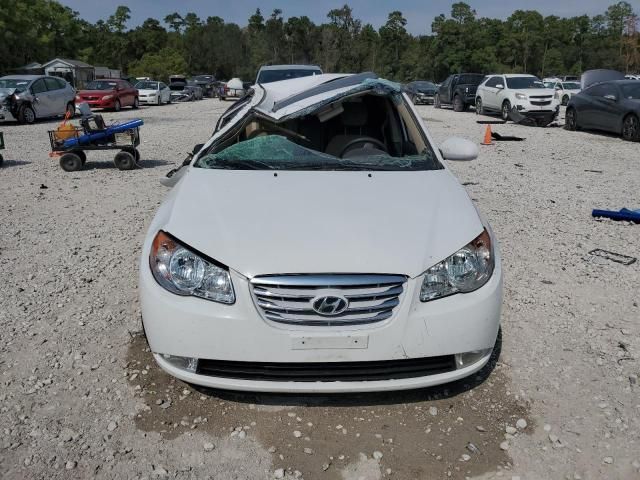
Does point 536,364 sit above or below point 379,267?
below

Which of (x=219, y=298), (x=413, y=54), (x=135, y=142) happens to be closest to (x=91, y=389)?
(x=219, y=298)

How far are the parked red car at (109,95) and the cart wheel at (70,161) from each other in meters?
15.7

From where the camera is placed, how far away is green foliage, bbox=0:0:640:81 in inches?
2657

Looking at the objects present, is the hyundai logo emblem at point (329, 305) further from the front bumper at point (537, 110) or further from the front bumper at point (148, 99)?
the front bumper at point (148, 99)

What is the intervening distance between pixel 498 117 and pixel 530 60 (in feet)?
198

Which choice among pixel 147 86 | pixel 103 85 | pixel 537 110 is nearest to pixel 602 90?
pixel 537 110

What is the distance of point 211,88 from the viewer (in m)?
48.7

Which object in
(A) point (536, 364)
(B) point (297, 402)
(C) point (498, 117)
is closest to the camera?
(B) point (297, 402)

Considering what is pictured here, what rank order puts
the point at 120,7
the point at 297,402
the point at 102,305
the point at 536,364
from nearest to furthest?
the point at 297,402 < the point at 536,364 < the point at 102,305 < the point at 120,7

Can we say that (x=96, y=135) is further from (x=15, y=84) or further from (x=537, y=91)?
(x=537, y=91)

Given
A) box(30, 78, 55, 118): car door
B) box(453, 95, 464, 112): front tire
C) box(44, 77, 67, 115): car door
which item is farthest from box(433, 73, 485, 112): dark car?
box(30, 78, 55, 118): car door

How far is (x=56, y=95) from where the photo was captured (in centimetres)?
2094

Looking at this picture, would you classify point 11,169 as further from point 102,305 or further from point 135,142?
point 102,305

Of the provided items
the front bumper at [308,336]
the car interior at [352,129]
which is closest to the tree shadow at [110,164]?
the car interior at [352,129]
